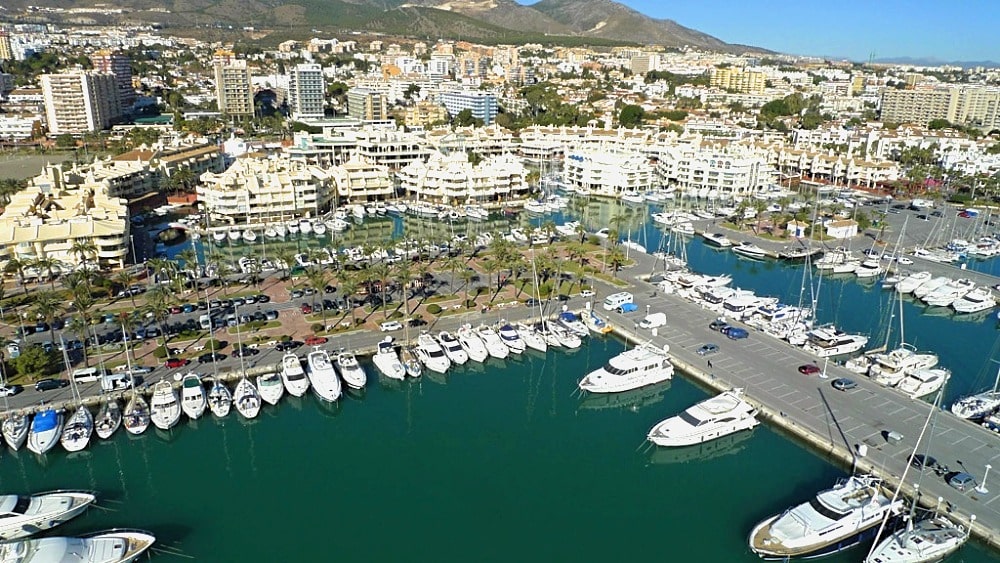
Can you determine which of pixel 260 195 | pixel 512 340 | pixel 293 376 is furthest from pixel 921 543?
pixel 260 195

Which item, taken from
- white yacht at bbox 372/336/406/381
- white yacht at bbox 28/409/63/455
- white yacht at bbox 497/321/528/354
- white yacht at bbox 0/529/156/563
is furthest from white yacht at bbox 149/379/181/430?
white yacht at bbox 497/321/528/354

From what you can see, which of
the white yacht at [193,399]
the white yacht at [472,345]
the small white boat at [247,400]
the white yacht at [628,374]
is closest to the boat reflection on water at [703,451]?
the white yacht at [628,374]

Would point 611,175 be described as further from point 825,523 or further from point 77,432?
point 77,432

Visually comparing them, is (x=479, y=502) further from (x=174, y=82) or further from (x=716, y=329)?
(x=174, y=82)

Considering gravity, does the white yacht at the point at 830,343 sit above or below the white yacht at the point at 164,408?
above

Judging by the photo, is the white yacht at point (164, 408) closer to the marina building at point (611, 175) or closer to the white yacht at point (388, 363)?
the white yacht at point (388, 363)

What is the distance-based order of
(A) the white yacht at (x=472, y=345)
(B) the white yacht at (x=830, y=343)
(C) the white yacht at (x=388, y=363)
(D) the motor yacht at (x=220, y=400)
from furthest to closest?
(B) the white yacht at (x=830, y=343) → (A) the white yacht at (x=472, y=345) → (C) the white yacht at (x=388, y=363) → (D) the motor yacht at (x=220, y=400)
